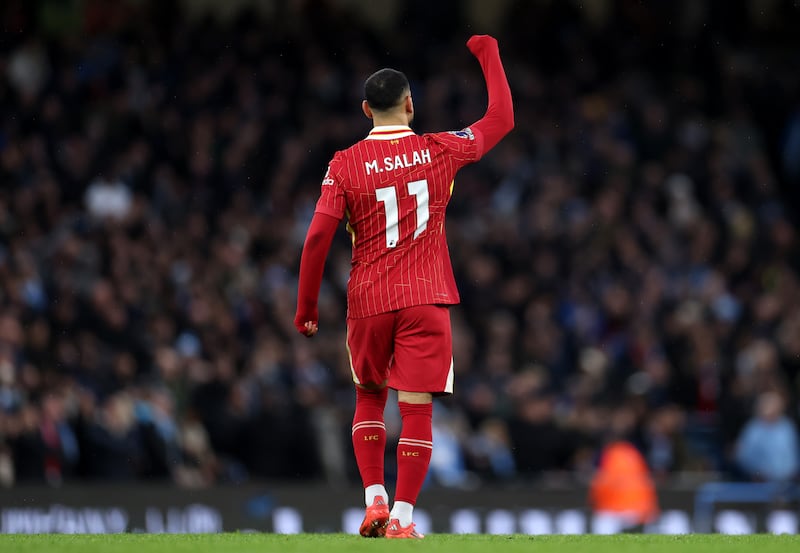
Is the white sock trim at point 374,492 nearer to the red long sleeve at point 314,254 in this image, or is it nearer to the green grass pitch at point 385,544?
the green grass pitch at point 385,544

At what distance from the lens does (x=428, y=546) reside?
6.20 metres

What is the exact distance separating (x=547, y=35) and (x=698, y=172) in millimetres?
3107

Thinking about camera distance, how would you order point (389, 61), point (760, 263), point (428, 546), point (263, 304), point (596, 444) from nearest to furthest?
1. point (428, 546)
2. point (596, 444)
3. point (263, 304)
4. point (760, 263)
5. point (389, 61)

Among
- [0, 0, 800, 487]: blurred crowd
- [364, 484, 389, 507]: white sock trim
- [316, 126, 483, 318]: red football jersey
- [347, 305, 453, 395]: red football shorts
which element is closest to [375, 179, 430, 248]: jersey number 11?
[316, 126, 483, 318]: red football jersey

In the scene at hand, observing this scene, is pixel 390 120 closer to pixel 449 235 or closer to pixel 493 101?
pixel 493 101

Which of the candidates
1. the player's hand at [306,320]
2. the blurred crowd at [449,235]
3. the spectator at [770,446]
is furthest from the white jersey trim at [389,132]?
the spectator at [770,446]

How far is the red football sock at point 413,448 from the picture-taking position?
667 cm

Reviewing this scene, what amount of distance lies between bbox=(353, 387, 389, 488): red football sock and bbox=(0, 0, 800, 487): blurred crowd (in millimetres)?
6455

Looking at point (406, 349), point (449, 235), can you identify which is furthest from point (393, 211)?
point (449, 235)

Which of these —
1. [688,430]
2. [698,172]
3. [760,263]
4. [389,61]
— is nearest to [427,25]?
[389,61]

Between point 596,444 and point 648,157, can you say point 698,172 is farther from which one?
point 596,444

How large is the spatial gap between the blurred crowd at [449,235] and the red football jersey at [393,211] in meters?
6.73

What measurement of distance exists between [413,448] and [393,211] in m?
1.05

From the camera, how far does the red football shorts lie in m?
6.63
